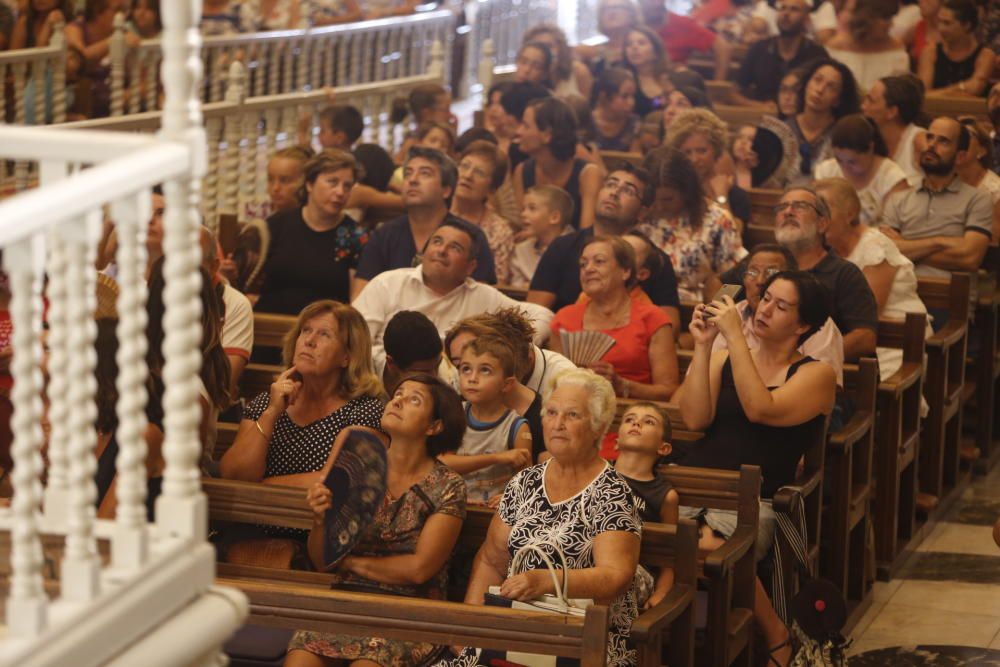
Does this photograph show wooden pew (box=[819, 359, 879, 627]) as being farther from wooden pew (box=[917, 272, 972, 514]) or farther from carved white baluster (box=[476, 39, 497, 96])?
carved white baluster (box=[476, 39, 497, 96])

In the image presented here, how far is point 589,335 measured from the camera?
5250mm

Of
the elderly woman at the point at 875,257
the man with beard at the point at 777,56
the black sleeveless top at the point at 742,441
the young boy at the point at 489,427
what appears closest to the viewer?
the young boy at the point at 489,427

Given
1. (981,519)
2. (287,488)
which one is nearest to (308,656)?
(287,488)

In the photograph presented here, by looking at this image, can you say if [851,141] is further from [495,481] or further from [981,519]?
[495,481]

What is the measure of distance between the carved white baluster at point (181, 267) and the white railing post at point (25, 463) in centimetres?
23

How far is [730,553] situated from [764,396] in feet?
1.96

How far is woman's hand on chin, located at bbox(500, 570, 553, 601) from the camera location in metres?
3.85

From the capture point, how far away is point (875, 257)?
6.03 m

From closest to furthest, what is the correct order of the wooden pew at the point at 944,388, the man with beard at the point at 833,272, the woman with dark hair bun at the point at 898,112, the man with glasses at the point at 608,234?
the man with beard at the point at 833,272, the man with glasses at the point at 608,234, the wooden pew at the point at 944,388, the woman with dark hair bun at the point at 898,112

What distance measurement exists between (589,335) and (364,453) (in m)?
1.44

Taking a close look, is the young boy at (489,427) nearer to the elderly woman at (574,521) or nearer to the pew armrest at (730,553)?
the elderly woman at (574,521)

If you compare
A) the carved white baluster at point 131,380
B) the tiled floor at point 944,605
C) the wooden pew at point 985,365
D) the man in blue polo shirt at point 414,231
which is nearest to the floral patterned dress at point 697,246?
the man in blue polo shirt at point 414,231

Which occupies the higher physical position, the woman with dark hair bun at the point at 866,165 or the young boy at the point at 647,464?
the woman with dark hair bun at the point at 866,165

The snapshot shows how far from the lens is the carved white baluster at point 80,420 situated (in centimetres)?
225
